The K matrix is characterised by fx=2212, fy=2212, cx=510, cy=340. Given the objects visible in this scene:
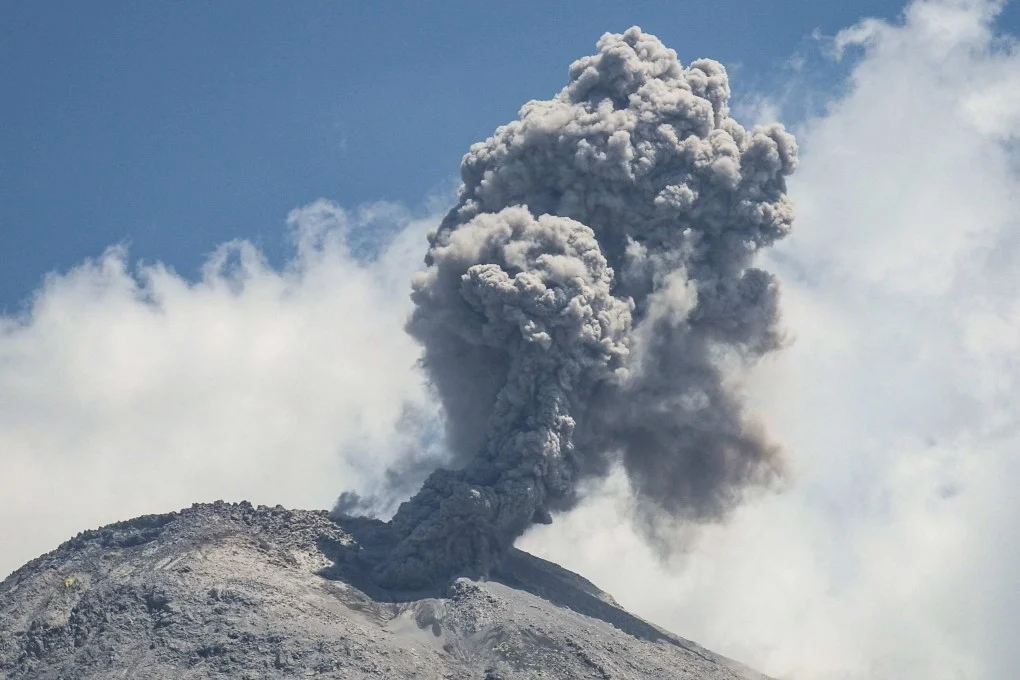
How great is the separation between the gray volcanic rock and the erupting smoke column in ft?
13.4

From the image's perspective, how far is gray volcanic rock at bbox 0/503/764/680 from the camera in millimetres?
98062

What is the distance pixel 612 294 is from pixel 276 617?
26.2m

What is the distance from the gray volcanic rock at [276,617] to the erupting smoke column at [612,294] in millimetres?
4073

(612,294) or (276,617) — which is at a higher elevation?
(612,294)

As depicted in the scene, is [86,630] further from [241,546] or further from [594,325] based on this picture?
[594,325]

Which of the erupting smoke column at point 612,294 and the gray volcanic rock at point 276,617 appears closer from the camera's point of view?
the gray volcanic rock at point 276,617

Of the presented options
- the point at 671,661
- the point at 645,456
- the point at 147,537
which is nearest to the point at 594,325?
the point at 645,456

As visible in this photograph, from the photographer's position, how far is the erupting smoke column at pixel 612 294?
109m

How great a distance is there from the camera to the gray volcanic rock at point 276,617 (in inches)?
3861

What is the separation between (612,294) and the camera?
114438 mm

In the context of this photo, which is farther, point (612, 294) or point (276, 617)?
point (612, 294)

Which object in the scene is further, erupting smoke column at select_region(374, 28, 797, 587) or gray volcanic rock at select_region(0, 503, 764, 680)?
erupting smoke column at select_region(374, 28, 797, 587)

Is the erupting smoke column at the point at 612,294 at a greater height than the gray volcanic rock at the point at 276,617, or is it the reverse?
the erupting smoke column at the point at 612,294

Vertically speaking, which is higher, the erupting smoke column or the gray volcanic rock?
the erupting smoke column
